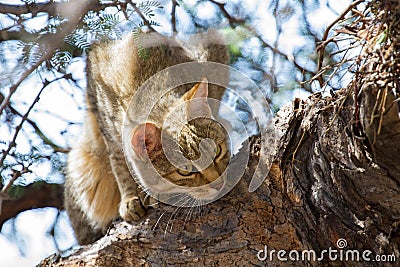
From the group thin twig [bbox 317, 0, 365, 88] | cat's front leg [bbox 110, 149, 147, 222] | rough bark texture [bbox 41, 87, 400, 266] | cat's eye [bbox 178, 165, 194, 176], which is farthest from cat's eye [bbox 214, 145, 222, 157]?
thin twig [bbox 317, 0, 365, 88]

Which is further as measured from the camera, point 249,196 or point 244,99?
point 244,99

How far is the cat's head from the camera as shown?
224cm

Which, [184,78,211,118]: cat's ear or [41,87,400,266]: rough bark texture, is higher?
[184,78,211,118]: cat's ear

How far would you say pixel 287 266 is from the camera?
76.2 inches

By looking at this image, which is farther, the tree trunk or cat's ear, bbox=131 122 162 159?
→ cat's ear, bbox=131 122 162 159

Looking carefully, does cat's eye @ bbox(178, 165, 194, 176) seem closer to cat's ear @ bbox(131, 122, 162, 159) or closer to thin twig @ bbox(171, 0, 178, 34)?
cat's ear @ bbox(131, 122, 162, 159)

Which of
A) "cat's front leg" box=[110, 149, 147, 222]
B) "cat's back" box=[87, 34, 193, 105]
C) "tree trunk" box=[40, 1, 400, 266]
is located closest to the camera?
"tree trunk" box=[40, 1, 400, 266]

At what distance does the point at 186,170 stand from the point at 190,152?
0.08 m

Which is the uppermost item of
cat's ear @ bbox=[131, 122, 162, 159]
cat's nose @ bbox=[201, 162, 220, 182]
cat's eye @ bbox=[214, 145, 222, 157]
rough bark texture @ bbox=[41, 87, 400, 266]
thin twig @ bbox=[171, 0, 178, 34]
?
thin twig @ bbox=[171, 0, 178, 34]

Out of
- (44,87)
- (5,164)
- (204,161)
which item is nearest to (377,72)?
(204,161)

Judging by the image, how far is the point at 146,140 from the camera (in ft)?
7.23

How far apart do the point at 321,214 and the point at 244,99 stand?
86 centimetres

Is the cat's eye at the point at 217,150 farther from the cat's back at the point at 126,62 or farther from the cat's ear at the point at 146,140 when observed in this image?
the cat's back at the point at 126,62

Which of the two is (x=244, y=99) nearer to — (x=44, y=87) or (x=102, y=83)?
(x=102, y=83)
